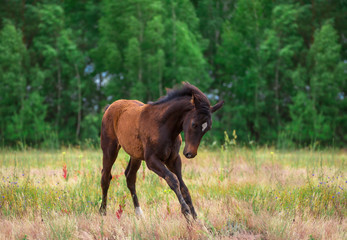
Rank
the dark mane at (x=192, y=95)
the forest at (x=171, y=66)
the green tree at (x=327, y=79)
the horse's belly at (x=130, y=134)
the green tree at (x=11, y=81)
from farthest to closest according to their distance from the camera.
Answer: the forest at (x=171, y=66), the green tree at (x=11, y=81), the green tree at (x=327, y=79), the horse's belly at (x=130, y=134), the dark mane at (x=192, y=95)

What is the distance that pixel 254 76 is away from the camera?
2547 cm

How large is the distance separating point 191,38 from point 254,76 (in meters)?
5.35

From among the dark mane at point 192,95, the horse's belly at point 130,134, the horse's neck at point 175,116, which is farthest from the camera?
the horse's belly at point 130,134

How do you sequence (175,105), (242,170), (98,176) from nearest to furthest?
1. (175,105)
2. (98,176)
3. (242,170)

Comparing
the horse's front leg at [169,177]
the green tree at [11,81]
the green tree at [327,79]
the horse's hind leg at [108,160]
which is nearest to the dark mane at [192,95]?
the horse's front leg at [169,177]

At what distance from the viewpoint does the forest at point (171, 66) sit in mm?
22266

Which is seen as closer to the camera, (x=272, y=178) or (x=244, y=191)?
(x=244, y=191)

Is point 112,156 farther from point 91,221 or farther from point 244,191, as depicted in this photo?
point 244,191

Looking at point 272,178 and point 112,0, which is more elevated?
point 112,0

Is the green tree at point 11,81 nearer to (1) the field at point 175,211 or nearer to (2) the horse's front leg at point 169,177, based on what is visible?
(1) the field at point 175,211

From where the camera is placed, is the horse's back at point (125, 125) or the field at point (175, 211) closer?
the field at point (175, 211)

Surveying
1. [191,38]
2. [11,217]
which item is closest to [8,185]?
[11,217]

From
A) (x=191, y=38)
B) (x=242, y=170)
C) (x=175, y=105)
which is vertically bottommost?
(x=242, y=170)

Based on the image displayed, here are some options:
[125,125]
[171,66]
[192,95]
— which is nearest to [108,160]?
[125,125]
